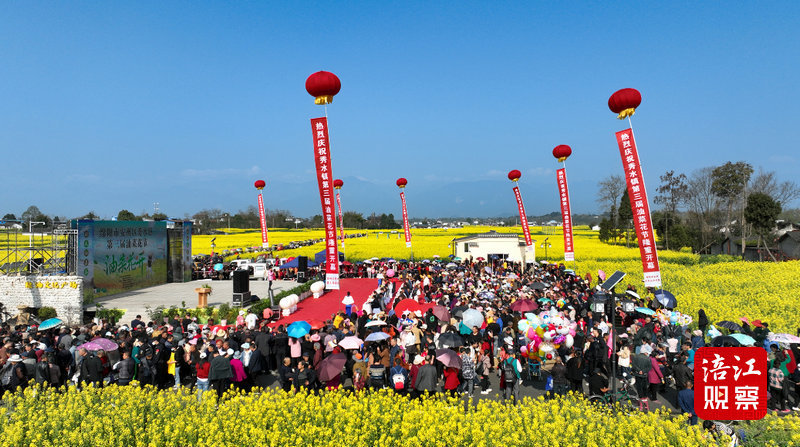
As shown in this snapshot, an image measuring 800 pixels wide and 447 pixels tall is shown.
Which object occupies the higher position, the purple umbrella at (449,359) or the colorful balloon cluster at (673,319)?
the purple umbrella at (449,359)

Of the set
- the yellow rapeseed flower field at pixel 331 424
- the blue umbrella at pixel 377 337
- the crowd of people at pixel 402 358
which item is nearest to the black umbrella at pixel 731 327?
the crowd of people at pixel 402 358

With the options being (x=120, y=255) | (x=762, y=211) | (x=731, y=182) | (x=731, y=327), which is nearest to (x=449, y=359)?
(x=731, y=327)

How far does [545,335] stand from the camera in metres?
10.6

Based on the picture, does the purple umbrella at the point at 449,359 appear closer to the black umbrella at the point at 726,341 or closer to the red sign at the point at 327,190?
the red sign at the point at 327,190

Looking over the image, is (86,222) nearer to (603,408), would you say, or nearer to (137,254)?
(137,254)

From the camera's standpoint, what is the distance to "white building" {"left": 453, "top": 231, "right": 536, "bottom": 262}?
3297 centimetres

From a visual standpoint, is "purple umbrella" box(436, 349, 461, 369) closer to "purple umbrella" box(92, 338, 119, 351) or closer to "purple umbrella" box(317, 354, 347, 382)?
"purple umbrella" box(317, 354, 347, 382)

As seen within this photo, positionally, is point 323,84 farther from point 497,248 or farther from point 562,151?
point 497,248

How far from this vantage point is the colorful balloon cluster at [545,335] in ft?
33.6

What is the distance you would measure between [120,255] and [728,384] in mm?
25706

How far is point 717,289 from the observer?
19.6m

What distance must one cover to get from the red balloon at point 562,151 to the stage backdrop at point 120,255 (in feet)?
69.6

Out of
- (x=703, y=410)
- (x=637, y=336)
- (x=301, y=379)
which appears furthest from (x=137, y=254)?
(x=703, y=410)

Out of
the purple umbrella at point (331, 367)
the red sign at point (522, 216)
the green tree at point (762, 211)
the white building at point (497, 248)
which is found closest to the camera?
the purple umbrella at point (331, 367)
